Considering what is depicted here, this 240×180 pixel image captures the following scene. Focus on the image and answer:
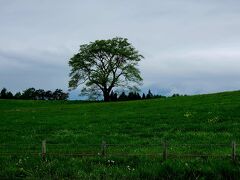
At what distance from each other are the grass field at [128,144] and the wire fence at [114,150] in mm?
49

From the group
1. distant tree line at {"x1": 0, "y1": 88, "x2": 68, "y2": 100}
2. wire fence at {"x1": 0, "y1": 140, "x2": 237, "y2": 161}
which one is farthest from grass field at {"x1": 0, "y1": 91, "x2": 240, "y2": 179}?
distant tree line at {"x1": 0, "y1": 88, "x2": 68, "y2": 100}

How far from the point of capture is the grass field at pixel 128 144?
66.3 feet

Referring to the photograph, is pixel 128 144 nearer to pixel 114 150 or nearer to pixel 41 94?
pixel 114 150

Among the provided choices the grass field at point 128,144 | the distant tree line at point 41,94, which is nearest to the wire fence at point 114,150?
the grass field at point 128,144

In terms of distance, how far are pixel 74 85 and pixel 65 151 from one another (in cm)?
8020

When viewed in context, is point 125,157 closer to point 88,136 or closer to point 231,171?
point 231,171

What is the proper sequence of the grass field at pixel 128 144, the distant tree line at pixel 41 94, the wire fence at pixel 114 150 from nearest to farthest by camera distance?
the grass field at pixel 128 144
the wire fence at pixel 114 150
the distant tree line at pixel 41 94

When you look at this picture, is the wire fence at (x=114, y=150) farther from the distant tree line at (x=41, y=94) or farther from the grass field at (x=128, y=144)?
the distant tree line at (x=41, y=94)

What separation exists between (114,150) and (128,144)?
Answer: 7.30 ft

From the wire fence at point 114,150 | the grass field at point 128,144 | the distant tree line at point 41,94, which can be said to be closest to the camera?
the grass field at point 128,144

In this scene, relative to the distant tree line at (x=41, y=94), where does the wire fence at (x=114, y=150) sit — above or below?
below

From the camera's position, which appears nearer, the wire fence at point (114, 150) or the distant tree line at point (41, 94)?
the wire fence at point (114, 150)

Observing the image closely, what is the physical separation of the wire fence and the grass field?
5 cm

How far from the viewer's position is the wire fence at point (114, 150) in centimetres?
2209
